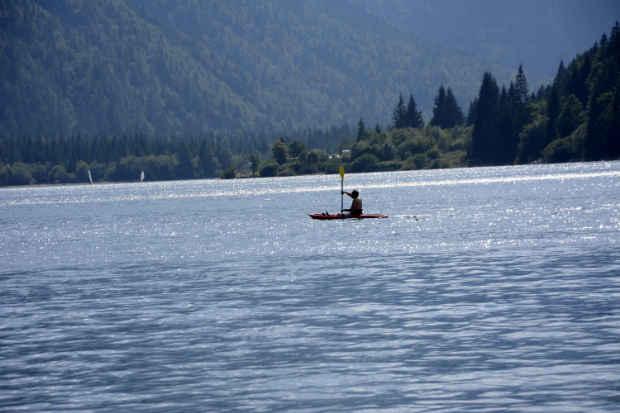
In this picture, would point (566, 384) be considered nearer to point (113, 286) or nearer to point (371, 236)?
point (113, 286)

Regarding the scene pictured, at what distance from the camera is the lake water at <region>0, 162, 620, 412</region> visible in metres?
13.8

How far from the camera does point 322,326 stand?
1953cm

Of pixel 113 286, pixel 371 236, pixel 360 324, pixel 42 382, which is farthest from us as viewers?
pixel 371 236

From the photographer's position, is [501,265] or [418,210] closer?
[501,265]

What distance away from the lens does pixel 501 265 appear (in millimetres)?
30016

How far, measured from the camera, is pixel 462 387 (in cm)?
1375

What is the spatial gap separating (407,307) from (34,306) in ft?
43.8

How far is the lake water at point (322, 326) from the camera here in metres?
13.8

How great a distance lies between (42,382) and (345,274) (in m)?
15.8

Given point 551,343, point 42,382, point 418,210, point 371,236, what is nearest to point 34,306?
point 42,382

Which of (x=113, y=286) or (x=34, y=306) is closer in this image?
(x=34, y=306)

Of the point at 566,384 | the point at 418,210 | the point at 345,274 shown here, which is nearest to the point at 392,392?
the point at 566,384

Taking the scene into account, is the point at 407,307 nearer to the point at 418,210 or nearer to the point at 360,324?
the point at 360,324

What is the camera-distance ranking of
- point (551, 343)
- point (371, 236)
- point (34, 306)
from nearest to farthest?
point (551, 343) < point (34, 306) < point (371, 236)
